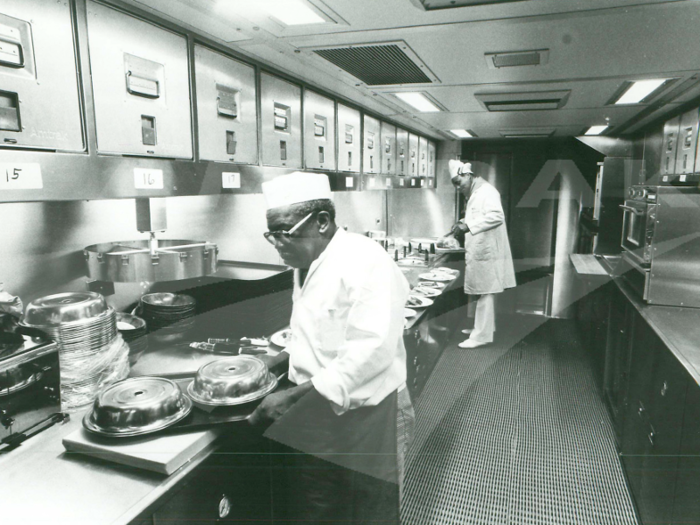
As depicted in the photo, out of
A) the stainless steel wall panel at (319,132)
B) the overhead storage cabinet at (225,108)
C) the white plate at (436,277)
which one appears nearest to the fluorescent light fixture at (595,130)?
the white plate at (436,277)

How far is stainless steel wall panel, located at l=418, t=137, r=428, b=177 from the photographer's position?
20.1ft

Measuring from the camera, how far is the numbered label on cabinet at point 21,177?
4.49ft

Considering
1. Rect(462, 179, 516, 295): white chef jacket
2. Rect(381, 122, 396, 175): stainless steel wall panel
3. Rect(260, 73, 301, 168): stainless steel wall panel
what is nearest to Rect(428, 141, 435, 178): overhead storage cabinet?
Rect(462, 179, 516, 295): white chef jacket

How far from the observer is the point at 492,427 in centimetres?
346

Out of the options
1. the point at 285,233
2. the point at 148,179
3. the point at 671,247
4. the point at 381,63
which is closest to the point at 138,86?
the point at 148,179

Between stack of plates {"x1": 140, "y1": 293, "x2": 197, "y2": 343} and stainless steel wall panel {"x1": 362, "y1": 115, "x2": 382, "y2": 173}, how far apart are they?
207cm

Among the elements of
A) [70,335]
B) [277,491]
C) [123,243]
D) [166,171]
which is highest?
[166,171]

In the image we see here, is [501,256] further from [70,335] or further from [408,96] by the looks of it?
[70,335]

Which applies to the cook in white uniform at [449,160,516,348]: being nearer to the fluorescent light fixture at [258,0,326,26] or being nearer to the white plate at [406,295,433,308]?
the white plate at [406,295,433,308]

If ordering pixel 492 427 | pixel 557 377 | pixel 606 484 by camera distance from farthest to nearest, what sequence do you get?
pixel 557 377 → pixel 492 427 → pixel 606 484

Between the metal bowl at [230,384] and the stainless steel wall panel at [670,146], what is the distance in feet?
13.6

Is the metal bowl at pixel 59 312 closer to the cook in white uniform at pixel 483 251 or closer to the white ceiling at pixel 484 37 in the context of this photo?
the white ceiling at pixel 484 37

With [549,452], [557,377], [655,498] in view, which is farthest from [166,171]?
[557,377]

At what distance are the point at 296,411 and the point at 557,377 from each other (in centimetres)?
342
